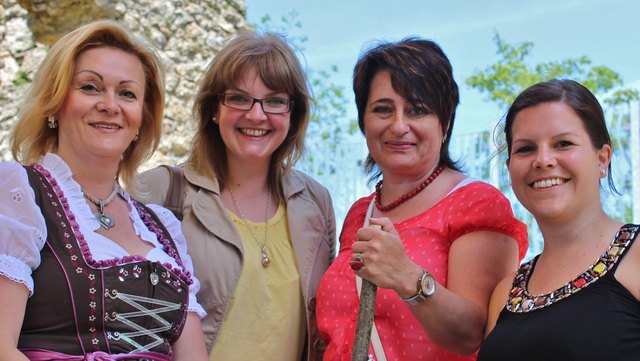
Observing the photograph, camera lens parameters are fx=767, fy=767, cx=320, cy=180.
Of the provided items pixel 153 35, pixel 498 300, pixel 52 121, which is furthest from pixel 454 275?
pixel 153 35

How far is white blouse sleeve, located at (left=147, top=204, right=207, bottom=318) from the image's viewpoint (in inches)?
104

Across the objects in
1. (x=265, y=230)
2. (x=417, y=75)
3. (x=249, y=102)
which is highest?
(x=417, y=75)

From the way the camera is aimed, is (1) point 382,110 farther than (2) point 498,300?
Yes

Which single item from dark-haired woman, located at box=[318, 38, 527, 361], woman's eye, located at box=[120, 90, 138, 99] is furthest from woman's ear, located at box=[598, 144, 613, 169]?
woman's eye, located at box=[120, 90, 138, 99]

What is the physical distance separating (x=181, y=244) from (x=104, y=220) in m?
0.35

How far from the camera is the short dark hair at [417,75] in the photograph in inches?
109

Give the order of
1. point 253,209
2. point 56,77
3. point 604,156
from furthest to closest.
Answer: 1. point 253,209
2. point 56,77
3. point 604,156


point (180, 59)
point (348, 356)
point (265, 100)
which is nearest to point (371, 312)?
point (348, 356)

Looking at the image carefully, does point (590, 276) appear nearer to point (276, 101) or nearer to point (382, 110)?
point (382, 110)

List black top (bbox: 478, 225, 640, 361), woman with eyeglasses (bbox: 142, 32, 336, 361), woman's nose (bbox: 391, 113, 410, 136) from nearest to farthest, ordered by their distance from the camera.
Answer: black top (bbox: 478, 225, 640, 361)
woman's nose (bbox: 391, 113, 410, 136)
woman with eyeglasses (bbox: 142, 32, 336, 361)

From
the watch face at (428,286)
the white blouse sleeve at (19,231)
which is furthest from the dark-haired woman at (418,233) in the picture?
the white blouse sleeve at (19,231)

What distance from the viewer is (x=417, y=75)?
276 cm

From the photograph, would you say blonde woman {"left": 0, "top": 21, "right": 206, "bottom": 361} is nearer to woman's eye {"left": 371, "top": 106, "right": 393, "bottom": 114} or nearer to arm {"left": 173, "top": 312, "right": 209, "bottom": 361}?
arm {"left": 173, "top": 312, "right": 209, "bottom": 361}

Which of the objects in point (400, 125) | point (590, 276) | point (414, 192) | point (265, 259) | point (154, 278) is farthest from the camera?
point (265, 259)
